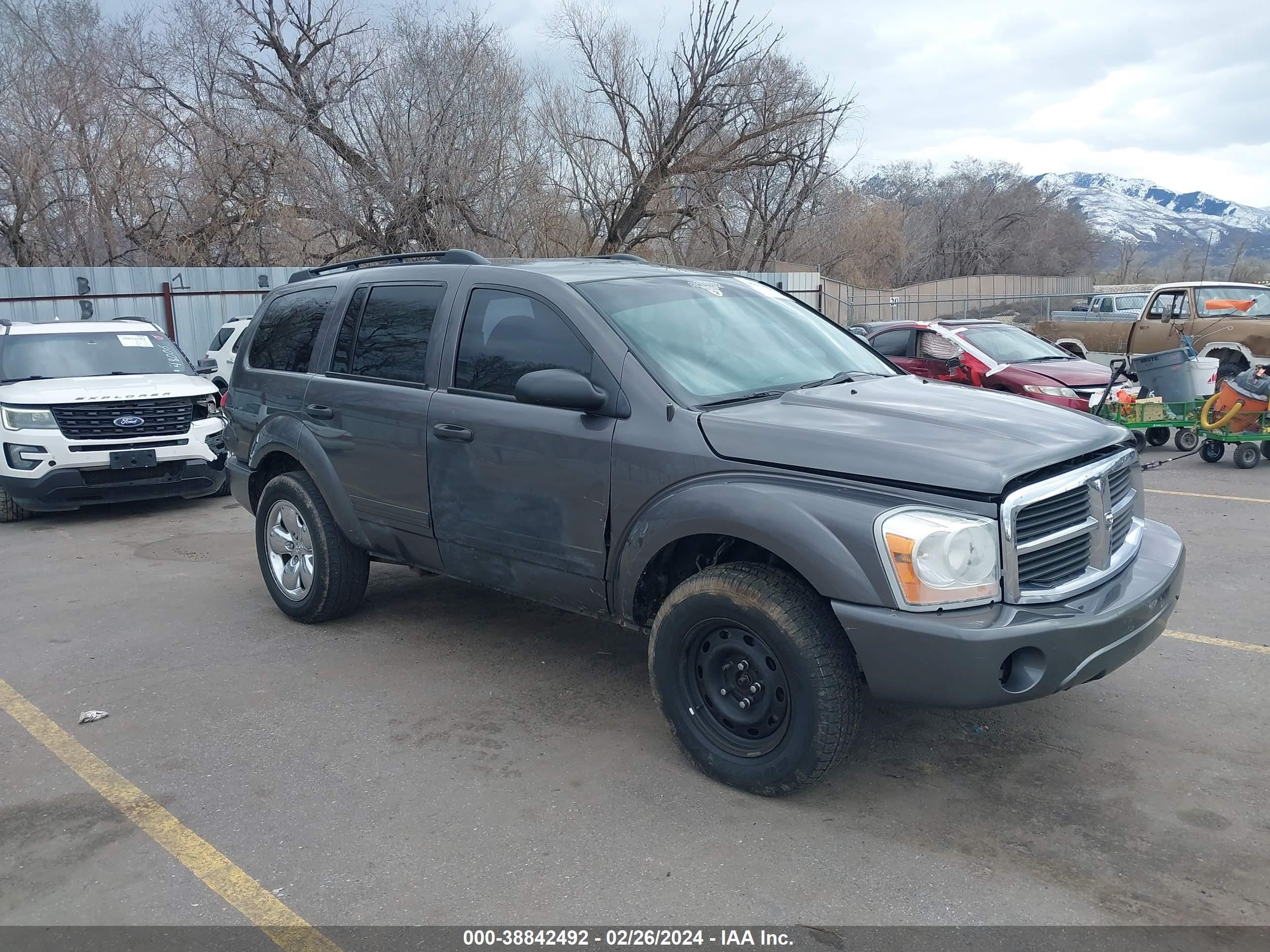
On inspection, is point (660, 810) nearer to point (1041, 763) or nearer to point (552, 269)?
point (1041, 763)

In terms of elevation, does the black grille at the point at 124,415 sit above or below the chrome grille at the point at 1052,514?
below

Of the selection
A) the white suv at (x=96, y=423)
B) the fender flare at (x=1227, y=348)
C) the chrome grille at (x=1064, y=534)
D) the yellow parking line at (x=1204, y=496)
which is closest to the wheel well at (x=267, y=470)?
the white suv at (x=96, y=423)

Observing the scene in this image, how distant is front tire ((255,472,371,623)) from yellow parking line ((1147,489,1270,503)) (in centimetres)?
735

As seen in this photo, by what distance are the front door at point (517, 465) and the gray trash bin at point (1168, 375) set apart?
8985 mm

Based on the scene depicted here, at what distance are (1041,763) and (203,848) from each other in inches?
123

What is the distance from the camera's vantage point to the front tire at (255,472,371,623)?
567 centimetres

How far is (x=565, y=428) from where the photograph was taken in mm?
4316

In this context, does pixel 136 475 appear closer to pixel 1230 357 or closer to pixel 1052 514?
pixel 1052 514

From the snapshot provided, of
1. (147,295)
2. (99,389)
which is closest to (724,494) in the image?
(99,389)

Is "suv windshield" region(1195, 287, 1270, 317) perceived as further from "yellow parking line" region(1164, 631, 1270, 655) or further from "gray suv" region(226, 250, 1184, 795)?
"gray suv" region(226, 250, 1184, 795)

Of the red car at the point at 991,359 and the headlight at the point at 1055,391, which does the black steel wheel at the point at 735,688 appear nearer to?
the red car at the point at 991,359

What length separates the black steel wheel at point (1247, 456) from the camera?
1080cm

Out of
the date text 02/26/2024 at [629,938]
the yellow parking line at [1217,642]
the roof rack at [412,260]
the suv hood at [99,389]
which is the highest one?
the roof rack at [412,260]

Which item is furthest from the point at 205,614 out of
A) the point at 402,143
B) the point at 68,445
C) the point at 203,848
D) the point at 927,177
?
the point at 927,177
